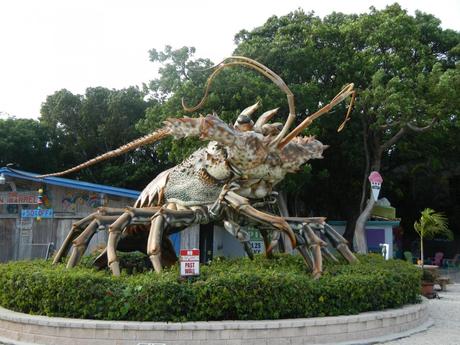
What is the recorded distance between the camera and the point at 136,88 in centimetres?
3108

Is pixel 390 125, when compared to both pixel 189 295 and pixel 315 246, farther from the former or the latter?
pixel 189 295

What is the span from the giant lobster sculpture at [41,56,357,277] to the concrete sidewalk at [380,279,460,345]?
1.78 metres

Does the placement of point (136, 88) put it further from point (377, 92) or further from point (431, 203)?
point (431, 203)

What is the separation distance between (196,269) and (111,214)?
2.68 metres

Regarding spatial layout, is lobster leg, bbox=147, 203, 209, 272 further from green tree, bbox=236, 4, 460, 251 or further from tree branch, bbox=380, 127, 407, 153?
tree branch, bbox=380, 127, 407, 153

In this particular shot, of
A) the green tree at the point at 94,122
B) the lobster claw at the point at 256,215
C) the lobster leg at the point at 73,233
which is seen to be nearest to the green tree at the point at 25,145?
the green tree at the point at 94,122

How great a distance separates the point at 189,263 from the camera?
287 inches

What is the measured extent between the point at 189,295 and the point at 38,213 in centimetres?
1315

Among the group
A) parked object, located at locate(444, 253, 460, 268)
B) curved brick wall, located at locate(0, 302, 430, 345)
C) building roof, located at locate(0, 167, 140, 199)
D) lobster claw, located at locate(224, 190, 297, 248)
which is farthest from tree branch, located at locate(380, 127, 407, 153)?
curved brick wall, located at locate(0, 302, 430, 345)

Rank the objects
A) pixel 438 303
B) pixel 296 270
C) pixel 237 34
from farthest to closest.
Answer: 1. pixel 237 34
2. pixel 438 303
3. pixel 296 270

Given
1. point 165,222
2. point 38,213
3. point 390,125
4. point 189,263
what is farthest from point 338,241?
point 38,213

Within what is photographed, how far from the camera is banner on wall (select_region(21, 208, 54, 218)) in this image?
18453mm

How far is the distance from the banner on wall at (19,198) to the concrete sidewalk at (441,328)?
45.2ft

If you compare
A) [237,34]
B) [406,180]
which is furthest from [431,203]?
[237,34]
